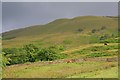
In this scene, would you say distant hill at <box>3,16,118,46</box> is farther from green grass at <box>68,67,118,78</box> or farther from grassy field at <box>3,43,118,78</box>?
green grass at <box>68,67,118,78</box>

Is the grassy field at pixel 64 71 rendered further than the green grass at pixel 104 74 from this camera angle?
Yes

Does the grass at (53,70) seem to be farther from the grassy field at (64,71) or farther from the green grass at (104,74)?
the green grass at (104,74)

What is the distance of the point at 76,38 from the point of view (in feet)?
411

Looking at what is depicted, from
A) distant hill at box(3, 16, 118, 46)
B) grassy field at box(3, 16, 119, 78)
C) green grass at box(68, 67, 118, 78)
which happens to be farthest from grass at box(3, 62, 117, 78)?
distant hill at box(3, 16, 118, 46)

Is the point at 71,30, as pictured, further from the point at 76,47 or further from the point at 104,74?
the point at 104,74

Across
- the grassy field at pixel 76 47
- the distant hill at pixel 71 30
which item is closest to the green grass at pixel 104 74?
the grassy field at pixel 76 47

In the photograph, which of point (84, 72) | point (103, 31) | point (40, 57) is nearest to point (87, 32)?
point (103, 31)

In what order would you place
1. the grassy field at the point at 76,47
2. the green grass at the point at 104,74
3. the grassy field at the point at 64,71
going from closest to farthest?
the green grass at the point at 104,74 → the grassy field at the point at 64,71 → the grassy field at the point at 76,47

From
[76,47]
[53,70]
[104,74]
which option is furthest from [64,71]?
[76,47]

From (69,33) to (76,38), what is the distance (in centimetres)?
1983

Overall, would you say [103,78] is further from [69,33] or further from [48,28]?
[48,28]

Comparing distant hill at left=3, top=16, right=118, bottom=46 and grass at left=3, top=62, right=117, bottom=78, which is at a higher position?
distant hill at left=3, top=16, right=118, bottom=46

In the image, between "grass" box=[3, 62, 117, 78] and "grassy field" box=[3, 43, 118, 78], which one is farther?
"grass" box=[3, 62, 117, 78]

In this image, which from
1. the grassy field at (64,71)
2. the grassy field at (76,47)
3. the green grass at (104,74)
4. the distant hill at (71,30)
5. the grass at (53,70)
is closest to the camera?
the green grass at (104,74)
